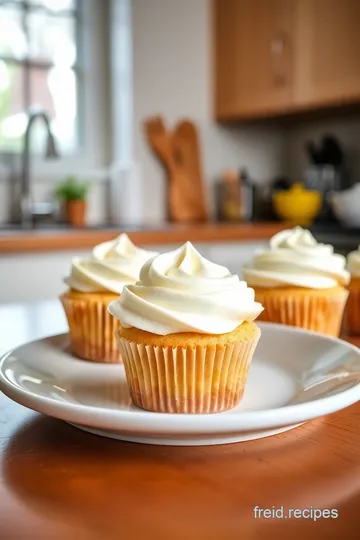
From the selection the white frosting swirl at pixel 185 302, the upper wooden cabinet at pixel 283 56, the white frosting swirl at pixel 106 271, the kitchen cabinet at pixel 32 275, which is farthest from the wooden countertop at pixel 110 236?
the white frosting swirl at pixel 185 302

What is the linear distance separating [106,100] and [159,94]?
27 centimetres

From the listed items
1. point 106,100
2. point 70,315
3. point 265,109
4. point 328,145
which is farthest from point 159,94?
point 70,315

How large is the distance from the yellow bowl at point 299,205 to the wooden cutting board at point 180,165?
0.43 metres

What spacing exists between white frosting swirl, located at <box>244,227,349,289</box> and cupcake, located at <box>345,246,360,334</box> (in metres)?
0.08

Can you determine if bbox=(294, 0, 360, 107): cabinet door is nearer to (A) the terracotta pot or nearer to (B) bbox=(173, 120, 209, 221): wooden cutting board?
(B) bbox=(173, 120, 209, 221): wooden cutting board

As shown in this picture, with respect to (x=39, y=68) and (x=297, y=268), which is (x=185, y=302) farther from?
(x=39, y=68)

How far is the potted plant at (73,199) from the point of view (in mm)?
3018

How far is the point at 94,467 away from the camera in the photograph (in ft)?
1.91

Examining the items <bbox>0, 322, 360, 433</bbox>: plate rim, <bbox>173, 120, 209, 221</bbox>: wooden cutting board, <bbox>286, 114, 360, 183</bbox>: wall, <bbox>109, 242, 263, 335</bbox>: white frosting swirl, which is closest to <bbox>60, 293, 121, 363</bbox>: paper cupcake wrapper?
<bbox>109, 242, 263, 335</bbox>: white frosting swirl

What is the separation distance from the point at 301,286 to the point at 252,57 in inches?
103

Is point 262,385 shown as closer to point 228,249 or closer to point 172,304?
point 172,304

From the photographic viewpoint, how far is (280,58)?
3.26m

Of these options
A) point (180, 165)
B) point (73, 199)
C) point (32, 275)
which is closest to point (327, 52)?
point (180, 165)

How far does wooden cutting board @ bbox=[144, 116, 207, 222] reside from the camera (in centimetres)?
334
